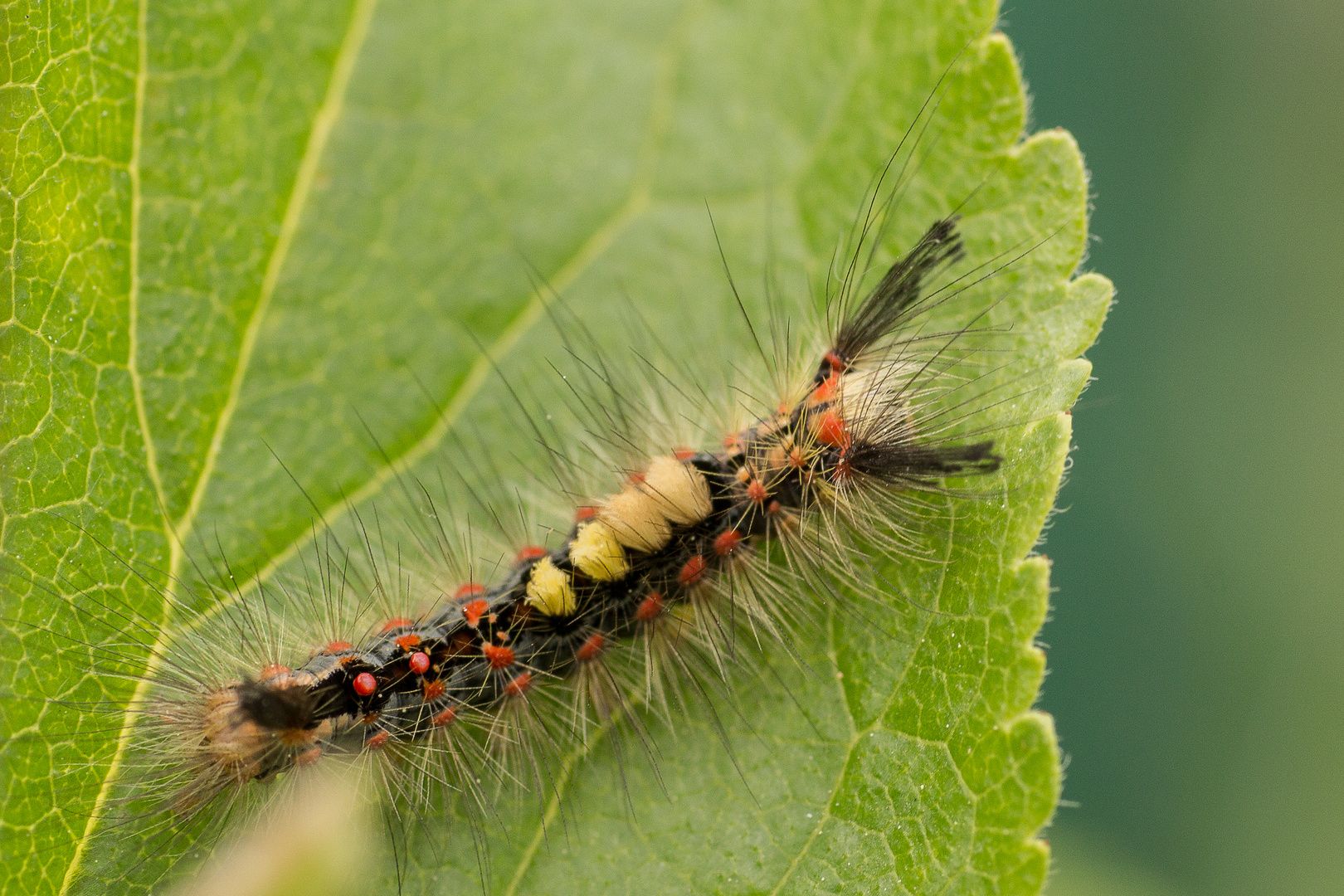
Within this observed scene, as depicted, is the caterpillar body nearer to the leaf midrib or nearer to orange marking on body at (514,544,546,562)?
orange marking on body at (514,544,546,562)

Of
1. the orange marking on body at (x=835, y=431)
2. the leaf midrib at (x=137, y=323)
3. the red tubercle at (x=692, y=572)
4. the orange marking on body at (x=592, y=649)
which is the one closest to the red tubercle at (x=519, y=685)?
the orange marking on body at (x=592, y=649)

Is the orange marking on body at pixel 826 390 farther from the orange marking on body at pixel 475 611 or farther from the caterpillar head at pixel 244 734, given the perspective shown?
the caterpillar head at pixel 244 734

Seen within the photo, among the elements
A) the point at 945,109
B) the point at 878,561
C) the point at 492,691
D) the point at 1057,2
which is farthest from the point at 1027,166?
the point at 1057,2

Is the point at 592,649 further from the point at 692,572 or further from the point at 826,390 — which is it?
the point at 826,390

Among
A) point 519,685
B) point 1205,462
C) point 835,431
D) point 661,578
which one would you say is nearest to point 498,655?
point 519,685

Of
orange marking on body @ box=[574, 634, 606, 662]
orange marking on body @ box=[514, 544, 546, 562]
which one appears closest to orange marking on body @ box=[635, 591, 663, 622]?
orange marking on body @ box=[574, 634, 606, 662]

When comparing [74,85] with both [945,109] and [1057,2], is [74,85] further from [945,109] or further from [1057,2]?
[1057,2]
